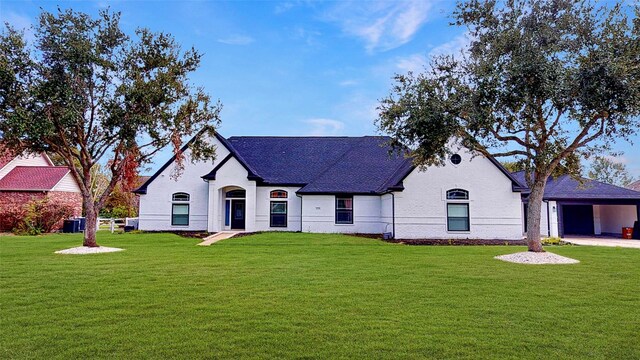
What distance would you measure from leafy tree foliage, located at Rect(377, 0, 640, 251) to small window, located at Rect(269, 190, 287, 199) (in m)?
11.4

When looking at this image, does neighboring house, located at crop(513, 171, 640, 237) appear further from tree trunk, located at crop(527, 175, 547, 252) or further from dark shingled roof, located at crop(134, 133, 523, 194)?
tree trunk, located at crop(527, 175, 547, 252)

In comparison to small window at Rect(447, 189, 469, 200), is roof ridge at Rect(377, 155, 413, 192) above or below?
above

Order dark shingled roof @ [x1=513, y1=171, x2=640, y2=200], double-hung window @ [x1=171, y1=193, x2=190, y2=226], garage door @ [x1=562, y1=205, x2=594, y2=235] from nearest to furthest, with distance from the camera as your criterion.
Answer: dark shingled roof @ [x1=513, y1=171, x2=640, y2=200] < double-hung window @ [x1=171, y1=193, x2=190, y2=226] < garage door @ [x1=562, y1=205, x2=594, y2=235]

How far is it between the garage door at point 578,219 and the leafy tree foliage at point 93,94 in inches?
1062

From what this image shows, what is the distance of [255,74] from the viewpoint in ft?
62.8

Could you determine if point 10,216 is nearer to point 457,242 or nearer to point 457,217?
point 457,242

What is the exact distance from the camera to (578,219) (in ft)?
99.5

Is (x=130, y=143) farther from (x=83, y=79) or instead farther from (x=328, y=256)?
(x=328, y=256)

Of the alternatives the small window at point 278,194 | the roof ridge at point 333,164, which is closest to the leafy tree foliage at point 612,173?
the roof ridge at point 333,164

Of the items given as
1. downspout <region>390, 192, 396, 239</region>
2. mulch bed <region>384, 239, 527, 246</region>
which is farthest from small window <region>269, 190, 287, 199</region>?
mulch bed <region>384, 239, 527, 246</region>

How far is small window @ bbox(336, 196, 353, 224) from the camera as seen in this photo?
82.1 feet

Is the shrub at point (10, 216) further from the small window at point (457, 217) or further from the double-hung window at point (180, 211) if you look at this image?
the small window at point (457, 217)

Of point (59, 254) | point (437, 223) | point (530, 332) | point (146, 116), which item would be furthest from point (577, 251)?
point (59, 254)

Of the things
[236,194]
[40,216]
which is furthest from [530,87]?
[40,216]
